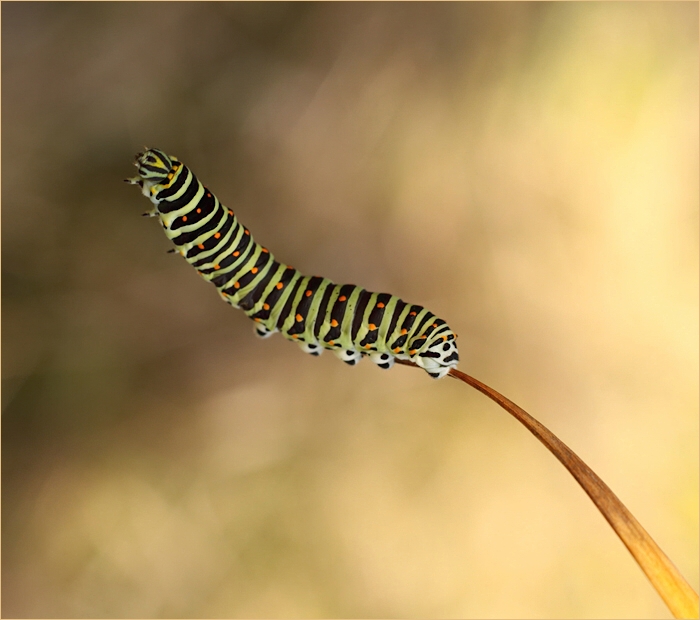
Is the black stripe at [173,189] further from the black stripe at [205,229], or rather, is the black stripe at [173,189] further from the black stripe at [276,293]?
the black stripe at [276,293]

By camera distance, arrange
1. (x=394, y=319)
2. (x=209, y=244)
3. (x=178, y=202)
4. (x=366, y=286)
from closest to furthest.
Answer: (x=178, y=202) < (x=209, y=244) < (x=394, y=319) < (x=366, y=286)

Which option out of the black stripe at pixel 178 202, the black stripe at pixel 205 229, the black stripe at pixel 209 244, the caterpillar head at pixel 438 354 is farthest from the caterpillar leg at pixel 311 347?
the black stripe at pixel 178 202

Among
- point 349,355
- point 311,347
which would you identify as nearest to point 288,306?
point 311,347

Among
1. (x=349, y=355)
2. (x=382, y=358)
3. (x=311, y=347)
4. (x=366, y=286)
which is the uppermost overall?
(x=366, y=286)

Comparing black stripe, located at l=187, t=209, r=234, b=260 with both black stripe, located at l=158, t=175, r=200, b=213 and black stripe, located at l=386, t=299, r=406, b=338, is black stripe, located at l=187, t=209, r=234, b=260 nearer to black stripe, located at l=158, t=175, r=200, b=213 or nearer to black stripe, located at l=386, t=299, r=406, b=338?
black stripe, located at l=158, t=175, r=200, b=213

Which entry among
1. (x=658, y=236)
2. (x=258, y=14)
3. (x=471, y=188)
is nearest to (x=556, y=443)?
(x=471, y=188)

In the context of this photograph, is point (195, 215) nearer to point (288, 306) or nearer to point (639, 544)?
point (288, 306)

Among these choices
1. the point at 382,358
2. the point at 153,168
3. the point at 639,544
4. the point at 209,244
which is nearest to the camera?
the point at 639,544
